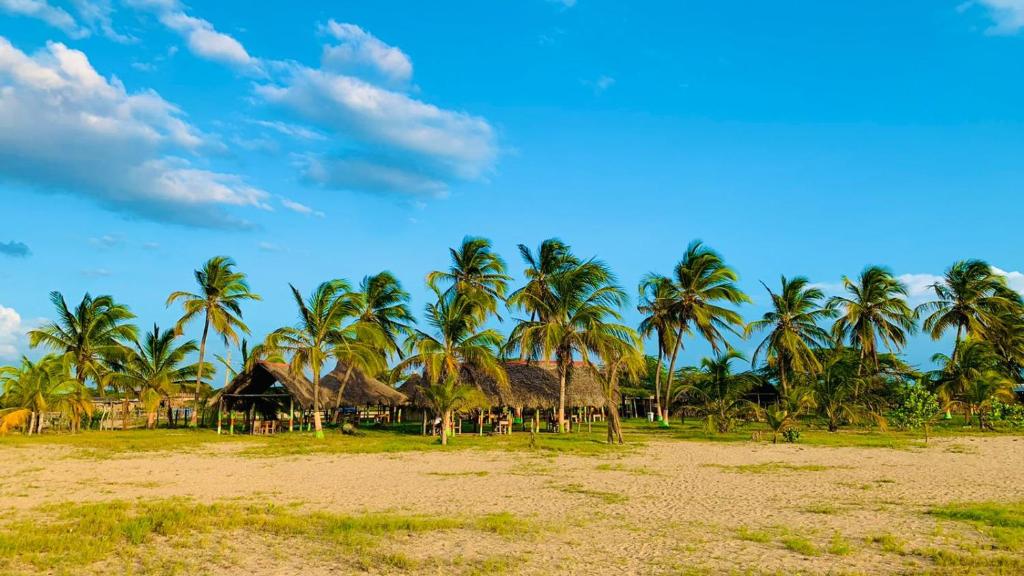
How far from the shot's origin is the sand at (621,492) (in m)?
6.50

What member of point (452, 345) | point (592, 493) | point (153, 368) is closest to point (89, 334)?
point (153, 368)

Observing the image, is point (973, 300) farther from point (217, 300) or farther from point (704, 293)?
point (217, 300)

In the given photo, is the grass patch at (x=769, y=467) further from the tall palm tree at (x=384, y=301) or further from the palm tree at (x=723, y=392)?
the tall palm tree at (x=384, y=301)

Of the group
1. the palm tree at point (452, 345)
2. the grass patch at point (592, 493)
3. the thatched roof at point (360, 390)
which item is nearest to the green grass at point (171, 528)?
the grass patch at point (592, 493)

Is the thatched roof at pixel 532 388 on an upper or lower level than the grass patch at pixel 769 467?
upper

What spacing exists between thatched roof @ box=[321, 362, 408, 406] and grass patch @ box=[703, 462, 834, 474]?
16.0 metres

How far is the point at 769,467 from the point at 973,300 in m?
24.2

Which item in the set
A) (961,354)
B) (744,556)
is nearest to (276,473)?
(744,556)

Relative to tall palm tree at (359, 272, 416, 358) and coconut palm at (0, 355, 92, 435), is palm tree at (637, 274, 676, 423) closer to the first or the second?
tall palm tree at (359, 272, 416, 358)

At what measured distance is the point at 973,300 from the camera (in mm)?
31500

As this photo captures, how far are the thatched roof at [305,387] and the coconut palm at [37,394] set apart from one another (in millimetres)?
4843

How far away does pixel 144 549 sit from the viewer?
674cm

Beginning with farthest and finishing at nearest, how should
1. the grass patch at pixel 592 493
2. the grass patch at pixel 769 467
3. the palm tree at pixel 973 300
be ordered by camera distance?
the palm tree at pixel 973 300 → the grass patch at pixel 769 467 → the grass patch at pixel 592 493

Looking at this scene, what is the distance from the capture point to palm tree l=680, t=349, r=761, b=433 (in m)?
23.4
